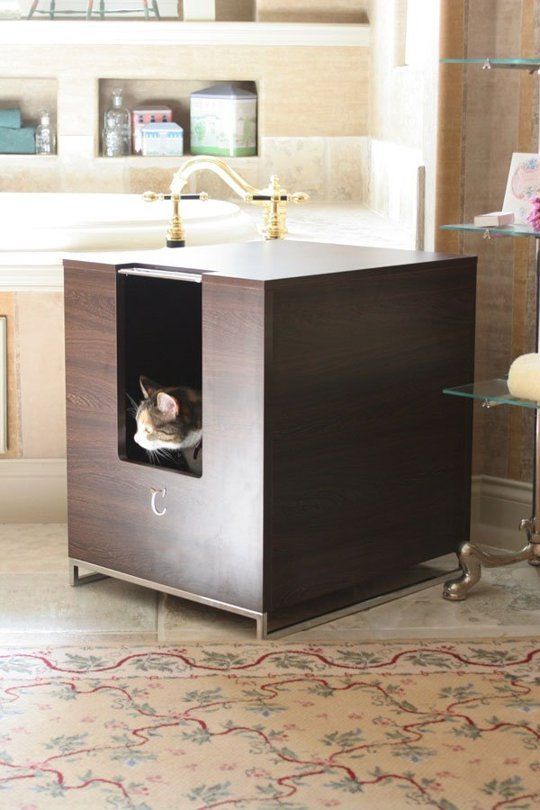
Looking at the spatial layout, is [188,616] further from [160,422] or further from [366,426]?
[366,426]

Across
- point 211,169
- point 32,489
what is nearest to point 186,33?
point 211,169

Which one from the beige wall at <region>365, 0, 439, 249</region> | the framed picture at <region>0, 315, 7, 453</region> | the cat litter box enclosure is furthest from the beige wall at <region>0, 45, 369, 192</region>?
the cat litter box enclosure

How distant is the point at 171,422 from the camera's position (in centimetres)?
245

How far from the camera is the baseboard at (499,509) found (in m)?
2.96

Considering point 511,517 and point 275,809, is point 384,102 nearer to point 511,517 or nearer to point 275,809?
point 511,517

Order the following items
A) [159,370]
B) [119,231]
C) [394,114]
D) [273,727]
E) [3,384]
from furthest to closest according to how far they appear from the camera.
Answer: [394,114], [119,231], [3,384], [159,370], [273,727]

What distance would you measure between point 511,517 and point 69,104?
250cm

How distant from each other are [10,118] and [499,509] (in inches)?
99.3

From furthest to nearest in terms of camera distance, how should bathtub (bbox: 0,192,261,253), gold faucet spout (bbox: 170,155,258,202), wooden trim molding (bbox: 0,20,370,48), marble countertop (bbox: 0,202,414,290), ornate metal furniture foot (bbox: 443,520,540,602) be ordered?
wooden trim molding (bbox: 0,20,370,48) < bathtub (bbox: 0,192,261,253) < marble countertop (bbox: 0,202,414,290) < gold faucet spout (bbox: 170,155,258,202) < ornate metal furniture foot (bbox: 443,520,540,602)

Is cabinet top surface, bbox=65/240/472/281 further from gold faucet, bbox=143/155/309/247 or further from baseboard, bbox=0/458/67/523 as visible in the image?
baseboard, bbox=0/458/67/523

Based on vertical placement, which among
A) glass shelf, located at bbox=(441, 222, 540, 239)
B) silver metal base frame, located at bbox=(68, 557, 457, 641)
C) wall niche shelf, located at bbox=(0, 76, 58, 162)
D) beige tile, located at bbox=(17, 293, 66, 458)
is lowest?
silver metal base frame, located at bbox=(68, 557, 457, 641)

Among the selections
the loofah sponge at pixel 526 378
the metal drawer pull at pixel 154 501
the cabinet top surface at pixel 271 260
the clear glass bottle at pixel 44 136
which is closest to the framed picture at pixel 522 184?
the cabinet top surface at pixel 271 260

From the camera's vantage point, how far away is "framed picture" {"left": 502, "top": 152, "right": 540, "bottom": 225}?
2592 mm

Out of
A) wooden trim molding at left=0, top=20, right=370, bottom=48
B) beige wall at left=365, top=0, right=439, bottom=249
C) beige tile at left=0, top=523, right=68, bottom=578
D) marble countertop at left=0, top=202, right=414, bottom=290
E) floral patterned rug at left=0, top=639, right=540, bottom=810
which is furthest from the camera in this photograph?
wooden trim molding at left=0, top=20, right=370, bottom=48
